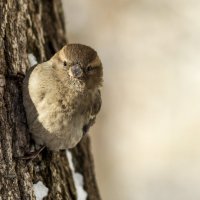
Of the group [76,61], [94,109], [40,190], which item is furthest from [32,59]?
[40,190]

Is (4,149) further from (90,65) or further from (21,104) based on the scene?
(90,65)

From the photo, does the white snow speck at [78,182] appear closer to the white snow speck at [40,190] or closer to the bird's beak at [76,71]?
the white snow speck at [40,190]

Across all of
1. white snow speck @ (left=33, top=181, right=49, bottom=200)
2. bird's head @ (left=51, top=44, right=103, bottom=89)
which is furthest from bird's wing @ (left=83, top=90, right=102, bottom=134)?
white snow speck @ (left=33, top=181, right=49, bottom=200)

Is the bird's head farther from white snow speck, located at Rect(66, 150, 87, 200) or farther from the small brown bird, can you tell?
white snow speck, located at Rect(66, 150, 87, 200)

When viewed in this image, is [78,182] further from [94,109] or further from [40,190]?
[40,190]

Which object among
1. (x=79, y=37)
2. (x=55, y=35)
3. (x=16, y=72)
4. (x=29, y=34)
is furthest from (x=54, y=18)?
(x=79, y=37)

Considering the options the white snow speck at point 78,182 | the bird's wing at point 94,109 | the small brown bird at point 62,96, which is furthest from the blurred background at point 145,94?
the small brown bird at point 62,96
